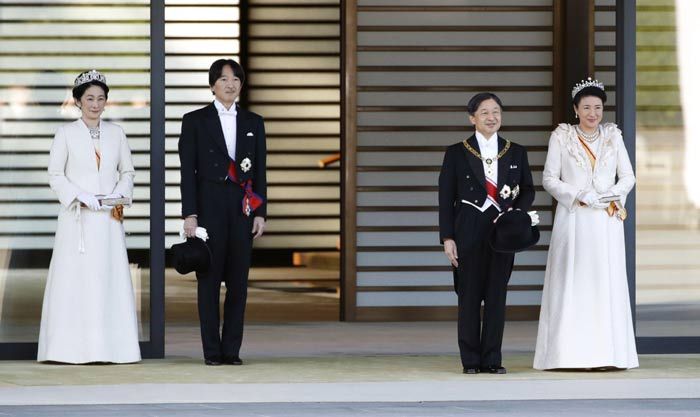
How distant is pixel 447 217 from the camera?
7.22m

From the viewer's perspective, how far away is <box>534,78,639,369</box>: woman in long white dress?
7328 millimetres

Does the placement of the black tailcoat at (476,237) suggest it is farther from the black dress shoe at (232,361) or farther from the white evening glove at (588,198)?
the black dress shoe at (232,361)

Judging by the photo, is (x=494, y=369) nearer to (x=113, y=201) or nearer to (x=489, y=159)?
(x=489, y=159)

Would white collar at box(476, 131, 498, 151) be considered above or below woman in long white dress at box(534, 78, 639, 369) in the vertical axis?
above

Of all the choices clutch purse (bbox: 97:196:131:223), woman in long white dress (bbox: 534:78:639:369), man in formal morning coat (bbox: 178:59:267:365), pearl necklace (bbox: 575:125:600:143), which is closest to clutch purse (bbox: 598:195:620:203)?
woman in long white dress (bbox: 534:78:639:369)

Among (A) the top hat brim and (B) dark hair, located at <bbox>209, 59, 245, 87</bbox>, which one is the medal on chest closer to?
(A) the top hat brim

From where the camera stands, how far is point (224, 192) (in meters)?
7.47

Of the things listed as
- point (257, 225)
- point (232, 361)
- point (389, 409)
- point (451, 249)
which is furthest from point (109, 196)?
point (389, 409)

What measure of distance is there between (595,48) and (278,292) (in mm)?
3851

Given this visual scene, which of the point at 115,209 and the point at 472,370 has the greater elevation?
the point at 115,209

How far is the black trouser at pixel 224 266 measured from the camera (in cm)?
747

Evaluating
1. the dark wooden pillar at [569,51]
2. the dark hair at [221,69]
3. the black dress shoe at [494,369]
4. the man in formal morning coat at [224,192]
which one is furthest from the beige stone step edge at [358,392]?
the dark wooden pillar at [569,51]

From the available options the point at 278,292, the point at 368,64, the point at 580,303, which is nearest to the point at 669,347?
the point at 580,303

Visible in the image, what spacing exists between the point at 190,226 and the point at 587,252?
1896mm
